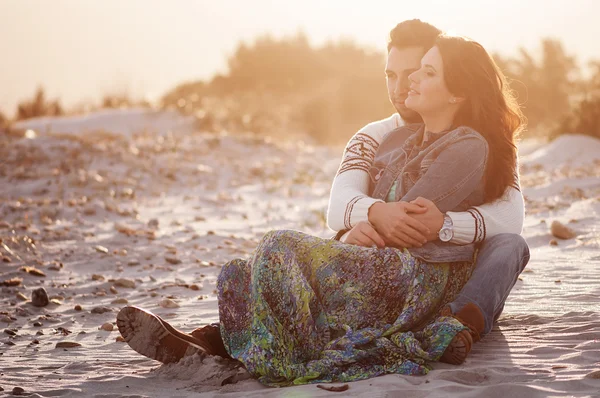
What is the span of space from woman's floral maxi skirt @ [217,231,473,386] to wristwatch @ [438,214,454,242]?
0.15 metres

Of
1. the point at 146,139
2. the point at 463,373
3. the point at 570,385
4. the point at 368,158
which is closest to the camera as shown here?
the point at 570,385

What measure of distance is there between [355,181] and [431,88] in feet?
2.17

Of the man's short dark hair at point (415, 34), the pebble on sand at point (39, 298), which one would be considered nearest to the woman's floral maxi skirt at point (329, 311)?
the man's short dark hair at point (415, 34)

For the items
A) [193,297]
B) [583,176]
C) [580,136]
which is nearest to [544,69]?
[580,136]

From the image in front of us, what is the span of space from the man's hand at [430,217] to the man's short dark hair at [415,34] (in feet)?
3.70

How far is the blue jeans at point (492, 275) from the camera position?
11.6ft

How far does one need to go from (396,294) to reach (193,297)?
2.24 metres

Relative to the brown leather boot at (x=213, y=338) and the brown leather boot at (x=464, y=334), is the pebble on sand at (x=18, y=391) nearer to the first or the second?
the brown leather boot at (x=213, y=338)

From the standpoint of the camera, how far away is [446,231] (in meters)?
3.60

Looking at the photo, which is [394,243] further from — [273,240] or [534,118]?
[534,118]

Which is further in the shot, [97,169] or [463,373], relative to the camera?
[97,169]

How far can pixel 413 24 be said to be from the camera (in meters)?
4.32

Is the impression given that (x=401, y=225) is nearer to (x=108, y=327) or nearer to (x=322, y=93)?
(x=108, y=327)

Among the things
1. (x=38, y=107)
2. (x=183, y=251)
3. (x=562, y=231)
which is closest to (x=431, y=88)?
(x=562, y=231)
